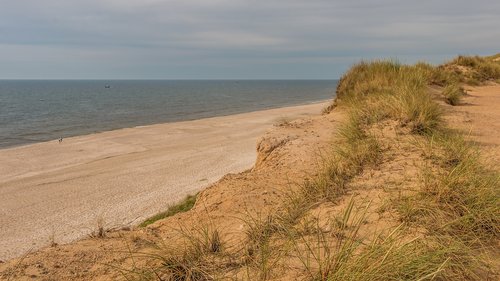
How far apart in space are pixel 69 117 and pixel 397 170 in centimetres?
3974

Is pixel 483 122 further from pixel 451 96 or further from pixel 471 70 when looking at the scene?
pixel 471 70

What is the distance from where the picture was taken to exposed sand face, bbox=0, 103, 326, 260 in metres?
10.1

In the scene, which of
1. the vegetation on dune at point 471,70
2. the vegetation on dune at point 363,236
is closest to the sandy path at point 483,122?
the vegetation on dune at point 363,236

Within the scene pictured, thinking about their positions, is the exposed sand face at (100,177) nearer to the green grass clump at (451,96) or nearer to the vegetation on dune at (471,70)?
the green grass clump at (451,96)

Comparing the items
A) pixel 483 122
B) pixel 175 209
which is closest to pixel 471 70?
pixel 483 122

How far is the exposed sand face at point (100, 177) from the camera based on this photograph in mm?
10141

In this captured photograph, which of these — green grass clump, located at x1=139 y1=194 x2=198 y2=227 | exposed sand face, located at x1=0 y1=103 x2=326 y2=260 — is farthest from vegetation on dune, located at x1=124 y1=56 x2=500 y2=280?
exposed sand face, located at x1=0 y1=103 x2=326 y2=260

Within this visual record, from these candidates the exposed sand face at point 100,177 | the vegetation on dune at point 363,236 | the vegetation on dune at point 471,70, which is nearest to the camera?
the vegetation on dune at point 363,236

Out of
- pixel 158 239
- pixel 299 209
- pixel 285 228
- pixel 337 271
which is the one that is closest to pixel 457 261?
pixel 337 271

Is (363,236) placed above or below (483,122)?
below

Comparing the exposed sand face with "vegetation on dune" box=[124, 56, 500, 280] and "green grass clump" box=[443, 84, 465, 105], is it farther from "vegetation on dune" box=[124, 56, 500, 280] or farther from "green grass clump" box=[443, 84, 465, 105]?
"green grass clump" box=[443, 84, 465, 105]

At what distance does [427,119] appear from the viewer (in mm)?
7555

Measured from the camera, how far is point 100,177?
48.2 feet

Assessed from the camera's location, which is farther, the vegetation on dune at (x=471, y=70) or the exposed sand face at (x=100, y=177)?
the vegetation on dune at (x=471, y=70)
